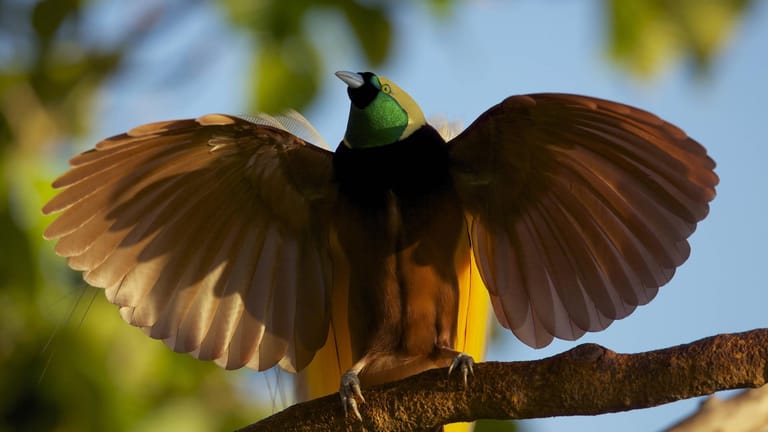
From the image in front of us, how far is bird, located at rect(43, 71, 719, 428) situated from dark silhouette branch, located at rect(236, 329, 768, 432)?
0.20 m

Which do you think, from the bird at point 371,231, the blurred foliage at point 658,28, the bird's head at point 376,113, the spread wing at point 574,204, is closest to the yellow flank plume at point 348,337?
the bird at point 371,231

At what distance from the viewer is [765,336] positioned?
234cm

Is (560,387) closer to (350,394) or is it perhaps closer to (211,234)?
(350,394)

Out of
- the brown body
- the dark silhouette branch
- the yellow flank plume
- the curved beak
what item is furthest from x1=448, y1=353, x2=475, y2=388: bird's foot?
the curved beak

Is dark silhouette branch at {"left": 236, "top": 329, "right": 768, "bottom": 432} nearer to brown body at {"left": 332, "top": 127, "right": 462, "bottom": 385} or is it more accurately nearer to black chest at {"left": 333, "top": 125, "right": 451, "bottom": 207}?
brown body at {"left": 332, "top": 127, "right": 462, "bottom": 385}

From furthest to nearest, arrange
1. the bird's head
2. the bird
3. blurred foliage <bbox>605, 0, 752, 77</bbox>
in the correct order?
1. blurred foliage <bbox>605, 0, 752, 77</bbox>
2. the bird's head
3. the bird

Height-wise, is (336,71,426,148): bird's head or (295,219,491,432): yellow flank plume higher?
(336,71,426,148): bird's head

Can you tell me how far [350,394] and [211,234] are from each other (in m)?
0.68

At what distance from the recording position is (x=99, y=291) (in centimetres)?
359

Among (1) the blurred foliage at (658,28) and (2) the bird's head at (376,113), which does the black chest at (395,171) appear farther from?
(1) the blurred foliage at (658,28)

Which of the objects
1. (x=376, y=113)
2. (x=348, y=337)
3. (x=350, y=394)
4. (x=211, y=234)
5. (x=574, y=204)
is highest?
(x=376, y=113)

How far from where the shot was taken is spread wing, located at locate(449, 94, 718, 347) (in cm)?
278

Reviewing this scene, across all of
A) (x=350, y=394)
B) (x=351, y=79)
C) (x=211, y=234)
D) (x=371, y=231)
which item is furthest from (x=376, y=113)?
(x=350, y=394)

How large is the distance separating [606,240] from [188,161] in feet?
3.53
